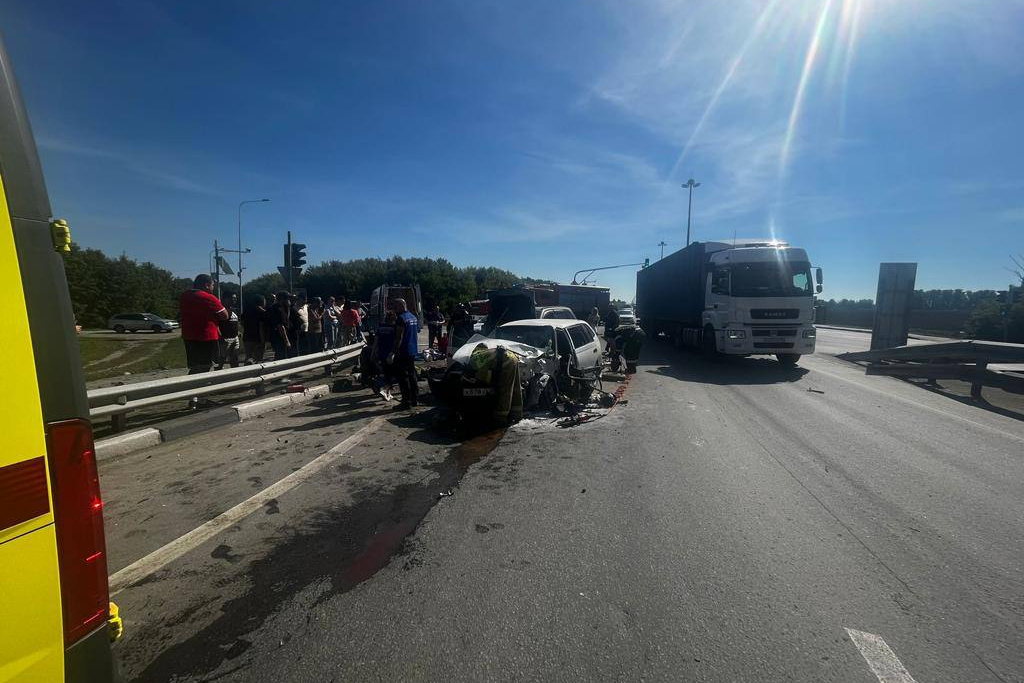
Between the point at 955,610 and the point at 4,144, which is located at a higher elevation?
the point at 4,144

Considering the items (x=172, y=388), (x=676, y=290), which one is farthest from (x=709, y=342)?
(x=172, y=388)

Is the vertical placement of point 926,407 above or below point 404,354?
below

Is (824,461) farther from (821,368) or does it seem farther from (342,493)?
(821,368)

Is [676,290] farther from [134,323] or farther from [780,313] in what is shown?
[134,323]

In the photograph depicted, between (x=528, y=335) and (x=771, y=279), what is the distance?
7.97 meters

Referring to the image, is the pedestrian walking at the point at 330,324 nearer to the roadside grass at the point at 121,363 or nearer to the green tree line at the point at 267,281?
the roadside grass at the point at 121,363

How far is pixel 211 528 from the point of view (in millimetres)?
3662

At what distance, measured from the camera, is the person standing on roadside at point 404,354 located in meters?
7.66

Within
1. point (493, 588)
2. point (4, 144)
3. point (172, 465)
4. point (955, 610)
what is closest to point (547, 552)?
point (493, 588)

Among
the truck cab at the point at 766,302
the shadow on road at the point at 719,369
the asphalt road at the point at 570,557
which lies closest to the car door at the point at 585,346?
the asphalt road at the point at 570,557

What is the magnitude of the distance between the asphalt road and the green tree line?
111 feet

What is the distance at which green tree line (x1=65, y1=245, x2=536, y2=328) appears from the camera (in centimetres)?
4975

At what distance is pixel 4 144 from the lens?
1282 millimetres

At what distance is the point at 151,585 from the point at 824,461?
6.39 metres
